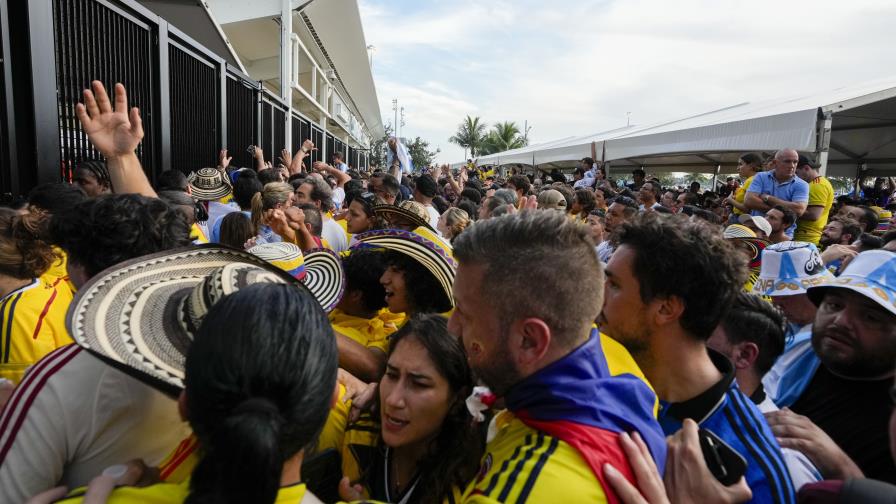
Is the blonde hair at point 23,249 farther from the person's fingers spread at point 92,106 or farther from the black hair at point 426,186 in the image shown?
the black hair at point 426,186

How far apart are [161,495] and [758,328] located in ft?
7.24

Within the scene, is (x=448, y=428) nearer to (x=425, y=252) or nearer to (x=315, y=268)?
(x=425, y=252)

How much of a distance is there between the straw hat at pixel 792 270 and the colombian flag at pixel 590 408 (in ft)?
7.29

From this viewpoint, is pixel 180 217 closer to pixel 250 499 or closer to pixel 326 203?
pixel 250 499

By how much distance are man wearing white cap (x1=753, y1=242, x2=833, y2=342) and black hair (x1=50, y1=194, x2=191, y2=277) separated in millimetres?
3172

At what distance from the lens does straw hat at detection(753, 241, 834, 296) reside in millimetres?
3127

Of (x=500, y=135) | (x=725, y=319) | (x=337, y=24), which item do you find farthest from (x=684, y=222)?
(x=500, y=135)

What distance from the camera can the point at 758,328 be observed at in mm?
2260

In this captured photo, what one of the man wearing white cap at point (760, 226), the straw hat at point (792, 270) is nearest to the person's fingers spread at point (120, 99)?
the straw hat at point (792, 270)

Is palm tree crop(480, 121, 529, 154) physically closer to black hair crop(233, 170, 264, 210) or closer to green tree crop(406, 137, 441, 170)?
green tree crop(406, 137, 441, 170)

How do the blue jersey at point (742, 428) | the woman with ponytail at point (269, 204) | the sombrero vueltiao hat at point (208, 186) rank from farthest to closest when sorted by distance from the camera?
the sombrero vueltiao hat at point (208, 186), the woman with ponytail at point (269, 204), the blue jersey at point (742, 428)

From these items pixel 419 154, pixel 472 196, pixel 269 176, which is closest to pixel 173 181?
pixel 269 176

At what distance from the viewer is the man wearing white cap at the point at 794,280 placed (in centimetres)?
309

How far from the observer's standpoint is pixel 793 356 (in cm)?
265
